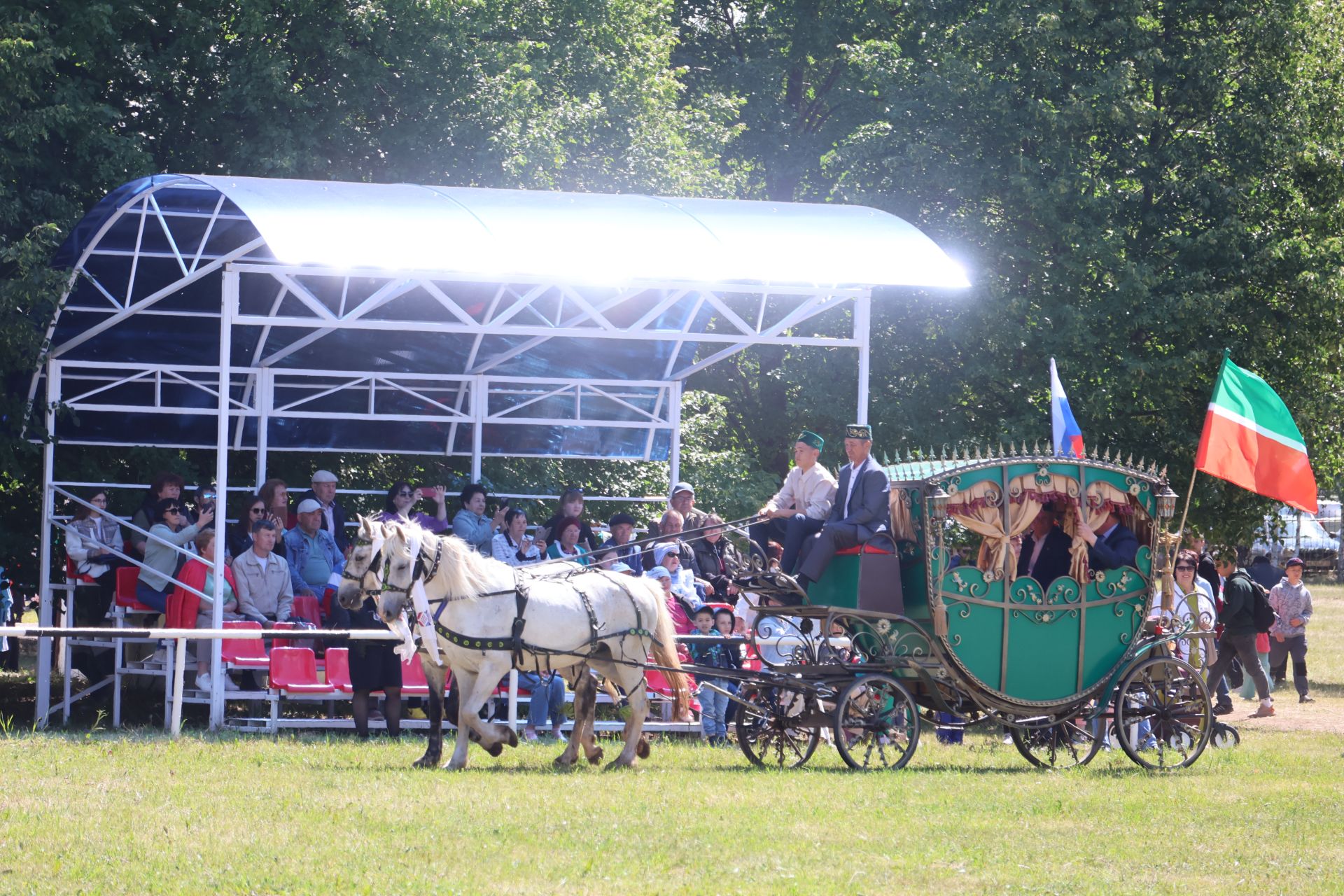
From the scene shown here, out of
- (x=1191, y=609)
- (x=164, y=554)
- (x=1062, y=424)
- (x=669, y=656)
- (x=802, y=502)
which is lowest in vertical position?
(x=669, y=656)

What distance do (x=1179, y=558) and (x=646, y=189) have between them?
13776mm

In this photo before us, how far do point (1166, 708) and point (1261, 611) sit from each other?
7170 millimetres

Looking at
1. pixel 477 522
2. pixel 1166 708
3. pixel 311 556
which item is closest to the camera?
pixel 1166 708

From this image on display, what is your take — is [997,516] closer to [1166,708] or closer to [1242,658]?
[1166,708]

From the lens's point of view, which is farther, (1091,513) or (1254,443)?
(1254,443)

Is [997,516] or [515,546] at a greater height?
[997,516]

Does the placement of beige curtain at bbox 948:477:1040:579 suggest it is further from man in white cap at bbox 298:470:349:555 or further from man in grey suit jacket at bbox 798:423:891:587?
man in white cap at bbox 298:470:349:555

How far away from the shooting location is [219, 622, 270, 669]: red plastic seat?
610 inches

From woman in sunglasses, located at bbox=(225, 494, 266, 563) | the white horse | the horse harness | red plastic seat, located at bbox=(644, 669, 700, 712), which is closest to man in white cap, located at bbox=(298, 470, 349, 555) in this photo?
woman in sunglasses, located at bbox=(225, 494, 266, 563)

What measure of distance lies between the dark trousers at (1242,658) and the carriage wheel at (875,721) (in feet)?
25.3

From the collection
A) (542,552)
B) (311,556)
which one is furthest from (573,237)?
(311,556)

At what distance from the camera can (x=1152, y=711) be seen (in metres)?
14.0

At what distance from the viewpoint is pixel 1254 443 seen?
1517cm

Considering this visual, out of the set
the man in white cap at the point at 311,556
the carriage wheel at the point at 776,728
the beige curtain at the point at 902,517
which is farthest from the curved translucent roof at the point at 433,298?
the carriage wheel at the point at 776,728
